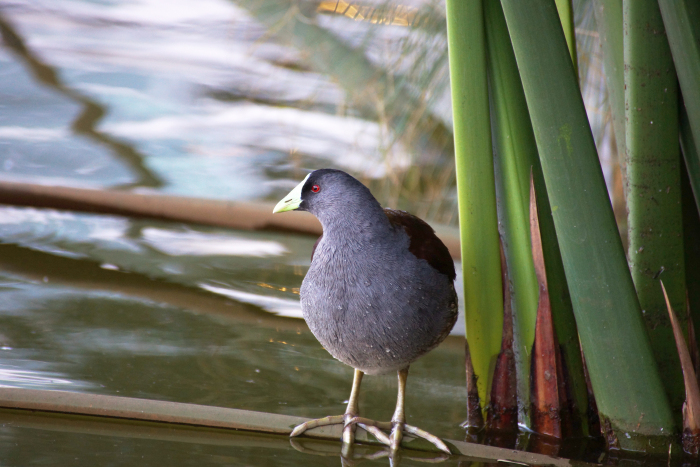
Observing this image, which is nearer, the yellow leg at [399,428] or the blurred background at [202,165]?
the yellow leg at [399,428]

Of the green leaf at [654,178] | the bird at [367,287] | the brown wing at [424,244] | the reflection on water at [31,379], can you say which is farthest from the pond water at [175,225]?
the green leaf at [654,178]

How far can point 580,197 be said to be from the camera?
1.17 metres

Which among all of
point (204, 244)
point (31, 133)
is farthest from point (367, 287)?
point (31, 133)

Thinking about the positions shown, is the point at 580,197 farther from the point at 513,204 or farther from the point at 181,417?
the point at 181,417

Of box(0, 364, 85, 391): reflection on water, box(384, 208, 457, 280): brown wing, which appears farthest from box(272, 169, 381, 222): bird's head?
box(0, 364, 85, 391): reflection on water

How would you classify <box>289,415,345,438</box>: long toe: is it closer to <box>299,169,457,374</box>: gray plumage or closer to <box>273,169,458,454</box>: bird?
<box>273,169,458,454</box>: bird

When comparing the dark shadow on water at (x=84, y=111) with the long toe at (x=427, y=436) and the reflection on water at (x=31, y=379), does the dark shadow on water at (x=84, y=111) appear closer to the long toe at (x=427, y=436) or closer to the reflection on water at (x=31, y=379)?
the reflection on water at (x=31, y=379)

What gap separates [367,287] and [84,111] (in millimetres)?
3120

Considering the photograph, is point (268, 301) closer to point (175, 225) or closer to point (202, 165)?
point (175, 225)

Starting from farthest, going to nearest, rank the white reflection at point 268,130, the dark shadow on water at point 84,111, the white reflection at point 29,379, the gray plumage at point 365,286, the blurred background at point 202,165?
the white reflection at point 268,130 → the dark shadow on water at point 84,111 → the blurred background at point 202,165 → the white reflection at point 29,379 → the gray plumage at point 365,286

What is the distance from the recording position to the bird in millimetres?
1270

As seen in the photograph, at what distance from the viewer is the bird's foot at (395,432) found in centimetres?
134

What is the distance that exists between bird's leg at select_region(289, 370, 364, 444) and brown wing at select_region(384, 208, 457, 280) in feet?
0.94

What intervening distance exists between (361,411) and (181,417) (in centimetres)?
43
